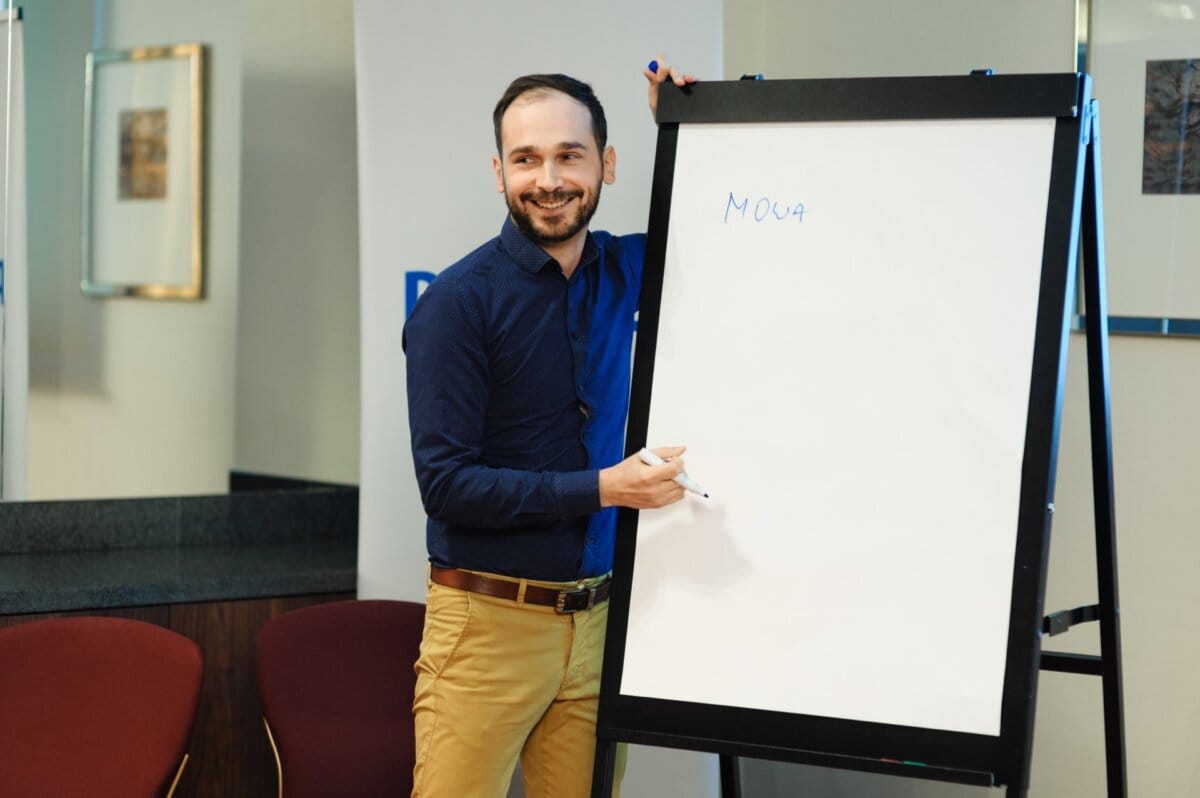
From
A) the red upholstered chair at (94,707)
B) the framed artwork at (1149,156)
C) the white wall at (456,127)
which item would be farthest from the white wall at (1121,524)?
the red upholstered chair at (94,707)

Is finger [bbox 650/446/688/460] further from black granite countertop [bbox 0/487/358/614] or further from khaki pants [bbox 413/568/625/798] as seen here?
black granite countertop [bbox 0/487/358/614]

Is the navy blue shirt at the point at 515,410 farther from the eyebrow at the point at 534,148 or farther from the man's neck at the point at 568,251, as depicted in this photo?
the eyebrow at the point at 534,148

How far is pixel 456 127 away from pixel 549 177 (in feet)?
3.10

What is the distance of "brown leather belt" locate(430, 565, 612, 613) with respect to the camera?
198cm

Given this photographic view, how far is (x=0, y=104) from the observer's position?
3.13 meters

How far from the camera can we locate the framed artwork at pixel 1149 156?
2418mm

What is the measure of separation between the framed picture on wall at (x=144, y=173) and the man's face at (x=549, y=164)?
1818mm

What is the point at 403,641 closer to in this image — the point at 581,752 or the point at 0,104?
the point at 581,752

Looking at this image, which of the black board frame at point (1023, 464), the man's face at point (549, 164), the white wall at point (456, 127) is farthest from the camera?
the white wall at point (456, 127)

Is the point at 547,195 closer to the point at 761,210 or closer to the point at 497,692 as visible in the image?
the point at 761,210

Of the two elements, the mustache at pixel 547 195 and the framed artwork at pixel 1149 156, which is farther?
the framed artwork at pixel 1149 156

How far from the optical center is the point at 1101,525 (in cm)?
198

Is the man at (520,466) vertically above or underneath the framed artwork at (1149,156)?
underneath

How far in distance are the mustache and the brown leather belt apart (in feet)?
1.95
